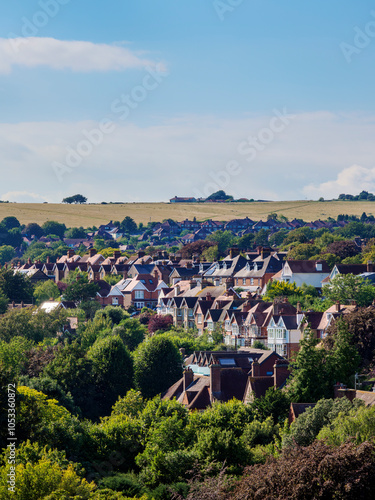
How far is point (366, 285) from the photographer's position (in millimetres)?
93062

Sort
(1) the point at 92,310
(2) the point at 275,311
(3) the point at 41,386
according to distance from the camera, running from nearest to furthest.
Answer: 1. (3) the point at 41,386
2. (2) the point at 275,311
3. (1) the point at 92,310

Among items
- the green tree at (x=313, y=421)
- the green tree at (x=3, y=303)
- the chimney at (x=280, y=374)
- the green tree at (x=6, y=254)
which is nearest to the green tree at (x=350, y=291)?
the chimney at (x=280, y=374)

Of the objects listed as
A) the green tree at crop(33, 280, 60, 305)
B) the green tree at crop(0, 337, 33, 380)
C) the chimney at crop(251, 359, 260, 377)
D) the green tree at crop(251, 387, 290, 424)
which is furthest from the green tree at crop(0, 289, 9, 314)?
the green tree at crop(251, 387, 290, 424)

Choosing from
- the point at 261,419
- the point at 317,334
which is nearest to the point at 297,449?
the point at 261,419

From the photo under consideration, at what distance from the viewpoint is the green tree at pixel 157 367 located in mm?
68688

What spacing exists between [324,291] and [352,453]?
6433cm

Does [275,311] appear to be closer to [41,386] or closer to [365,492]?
[41,386]

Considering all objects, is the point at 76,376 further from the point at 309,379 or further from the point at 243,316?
the point at 243,316

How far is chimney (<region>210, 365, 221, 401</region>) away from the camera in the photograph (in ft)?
191

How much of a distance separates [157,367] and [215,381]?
38.9 ft

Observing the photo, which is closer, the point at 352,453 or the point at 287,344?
the point at 352,453

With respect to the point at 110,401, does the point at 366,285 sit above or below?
above

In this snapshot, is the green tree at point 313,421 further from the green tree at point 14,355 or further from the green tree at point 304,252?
the green tree at point 304,252

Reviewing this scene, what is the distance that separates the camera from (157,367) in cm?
6969
